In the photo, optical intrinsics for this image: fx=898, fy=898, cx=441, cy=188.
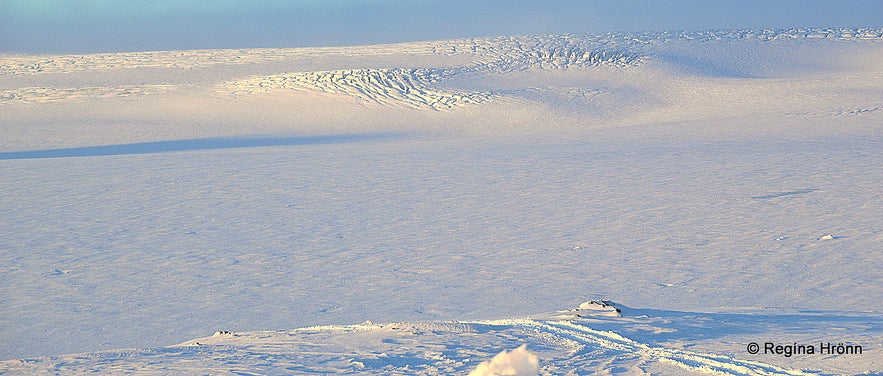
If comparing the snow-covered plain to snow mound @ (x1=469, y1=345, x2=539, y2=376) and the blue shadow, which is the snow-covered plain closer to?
the blue shadow

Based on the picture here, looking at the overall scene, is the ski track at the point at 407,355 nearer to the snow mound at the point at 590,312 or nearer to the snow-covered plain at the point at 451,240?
the snow-covered plain at the point at 451,240

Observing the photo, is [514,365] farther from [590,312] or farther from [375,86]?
[375,86]

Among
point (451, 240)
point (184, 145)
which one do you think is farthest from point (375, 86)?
point (451, 240)

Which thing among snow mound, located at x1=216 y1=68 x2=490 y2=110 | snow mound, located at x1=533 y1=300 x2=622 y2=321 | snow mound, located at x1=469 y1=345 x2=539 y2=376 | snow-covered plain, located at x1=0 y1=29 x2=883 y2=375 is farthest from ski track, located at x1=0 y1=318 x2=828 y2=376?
snow mound, located at x1=216 y1=68 x2=490 y2=110

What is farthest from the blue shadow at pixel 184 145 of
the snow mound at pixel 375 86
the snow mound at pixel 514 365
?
the snow mound at pixel 514 365

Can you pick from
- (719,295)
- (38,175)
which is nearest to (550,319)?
(719,295)

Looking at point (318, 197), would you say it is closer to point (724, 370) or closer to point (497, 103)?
point (724, 370)
